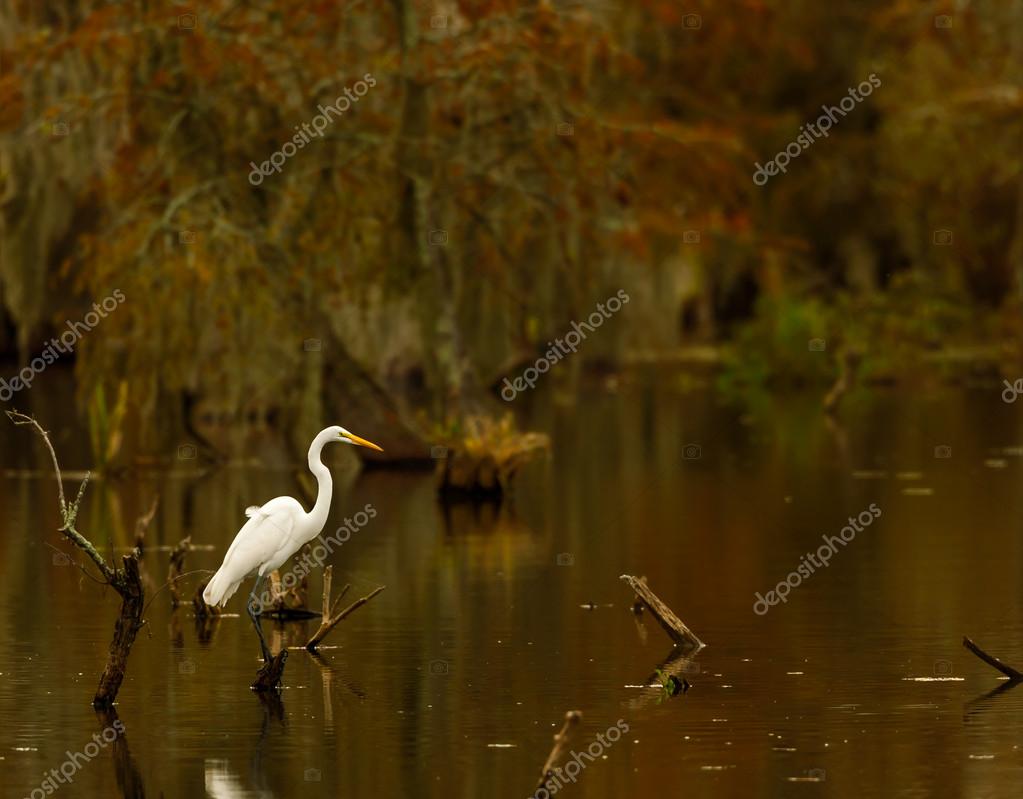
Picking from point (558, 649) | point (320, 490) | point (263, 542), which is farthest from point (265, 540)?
point (558, 649)

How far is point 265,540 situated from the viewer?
14727 millimetres

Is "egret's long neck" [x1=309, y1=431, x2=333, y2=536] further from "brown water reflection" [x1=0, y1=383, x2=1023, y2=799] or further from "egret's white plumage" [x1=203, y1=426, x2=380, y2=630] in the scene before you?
"brown water reflection" [x1=0, y1=383, x2=1023, y2=799]

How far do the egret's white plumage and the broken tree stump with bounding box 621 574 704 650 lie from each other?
1.98 m

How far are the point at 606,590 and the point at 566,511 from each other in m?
6.60

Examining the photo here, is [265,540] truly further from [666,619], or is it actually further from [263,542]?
[666,619]

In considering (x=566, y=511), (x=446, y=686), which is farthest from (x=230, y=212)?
(x=446, y=686)

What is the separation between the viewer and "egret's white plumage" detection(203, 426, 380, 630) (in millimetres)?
14594

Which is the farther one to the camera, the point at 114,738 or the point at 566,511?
the point at 566,511

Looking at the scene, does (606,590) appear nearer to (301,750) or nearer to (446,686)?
(446,686)

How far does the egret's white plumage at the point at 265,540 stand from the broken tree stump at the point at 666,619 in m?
1.98

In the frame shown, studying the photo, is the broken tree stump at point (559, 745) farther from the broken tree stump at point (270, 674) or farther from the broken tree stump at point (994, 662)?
the broken tree stump at point (994, 662)

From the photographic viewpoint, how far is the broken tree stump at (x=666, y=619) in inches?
602

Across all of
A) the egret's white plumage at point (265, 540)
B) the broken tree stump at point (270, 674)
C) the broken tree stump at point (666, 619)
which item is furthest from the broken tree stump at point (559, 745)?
the broken tree stump at point (666, 619)

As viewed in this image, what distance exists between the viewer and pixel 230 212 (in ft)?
96.5
